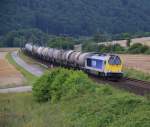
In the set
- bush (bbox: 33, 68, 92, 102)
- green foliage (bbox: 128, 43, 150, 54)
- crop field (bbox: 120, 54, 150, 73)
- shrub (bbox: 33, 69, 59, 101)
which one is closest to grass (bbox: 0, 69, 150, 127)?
bush (bbox: 33, 68, 92, 102)

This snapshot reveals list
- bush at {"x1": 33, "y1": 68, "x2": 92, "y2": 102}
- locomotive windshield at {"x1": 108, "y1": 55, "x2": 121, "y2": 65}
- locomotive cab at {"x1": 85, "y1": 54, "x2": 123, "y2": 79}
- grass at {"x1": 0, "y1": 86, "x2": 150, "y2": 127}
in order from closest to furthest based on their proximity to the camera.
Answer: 1. grass at {"x1": 0, "y1": 86, "x2": 150, "y2": 127}
2. bush at {"x1": 33, "y1": 68, "x2": 92, "y2": 102}
3. locomotive cab at {"x1": 85, "y1": 54, "x2": 123, "y2": 79}
4. locomotive windshield at {"x1": 108, "y1": 55, "x2": 121, "y2": 65}

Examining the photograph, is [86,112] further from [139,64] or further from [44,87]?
Result: [139,64]

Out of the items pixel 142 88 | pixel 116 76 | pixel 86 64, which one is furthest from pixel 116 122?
pixel 86 64

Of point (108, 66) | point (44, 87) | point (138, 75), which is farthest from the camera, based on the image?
point (138, 75)

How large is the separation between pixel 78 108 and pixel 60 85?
8096 millimetres

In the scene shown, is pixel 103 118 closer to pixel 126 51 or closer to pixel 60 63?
pixel 60 63

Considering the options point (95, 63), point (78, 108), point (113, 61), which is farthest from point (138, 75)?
point (78, 108)

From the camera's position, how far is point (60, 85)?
36.4 metres

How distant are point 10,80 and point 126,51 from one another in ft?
202

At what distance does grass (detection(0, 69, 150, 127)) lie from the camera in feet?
76.8

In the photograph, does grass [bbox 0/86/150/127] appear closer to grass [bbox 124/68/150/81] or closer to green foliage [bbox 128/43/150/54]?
grass [bbox 124/68/150/81]

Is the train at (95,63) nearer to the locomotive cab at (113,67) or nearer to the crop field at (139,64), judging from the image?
the locomotive cab at (113,67)

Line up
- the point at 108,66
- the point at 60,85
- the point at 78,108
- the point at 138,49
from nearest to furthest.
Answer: the point at 78,108 < the point at 60,85 < the point at 108,66 < the point at 138,49

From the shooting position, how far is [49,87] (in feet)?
125
